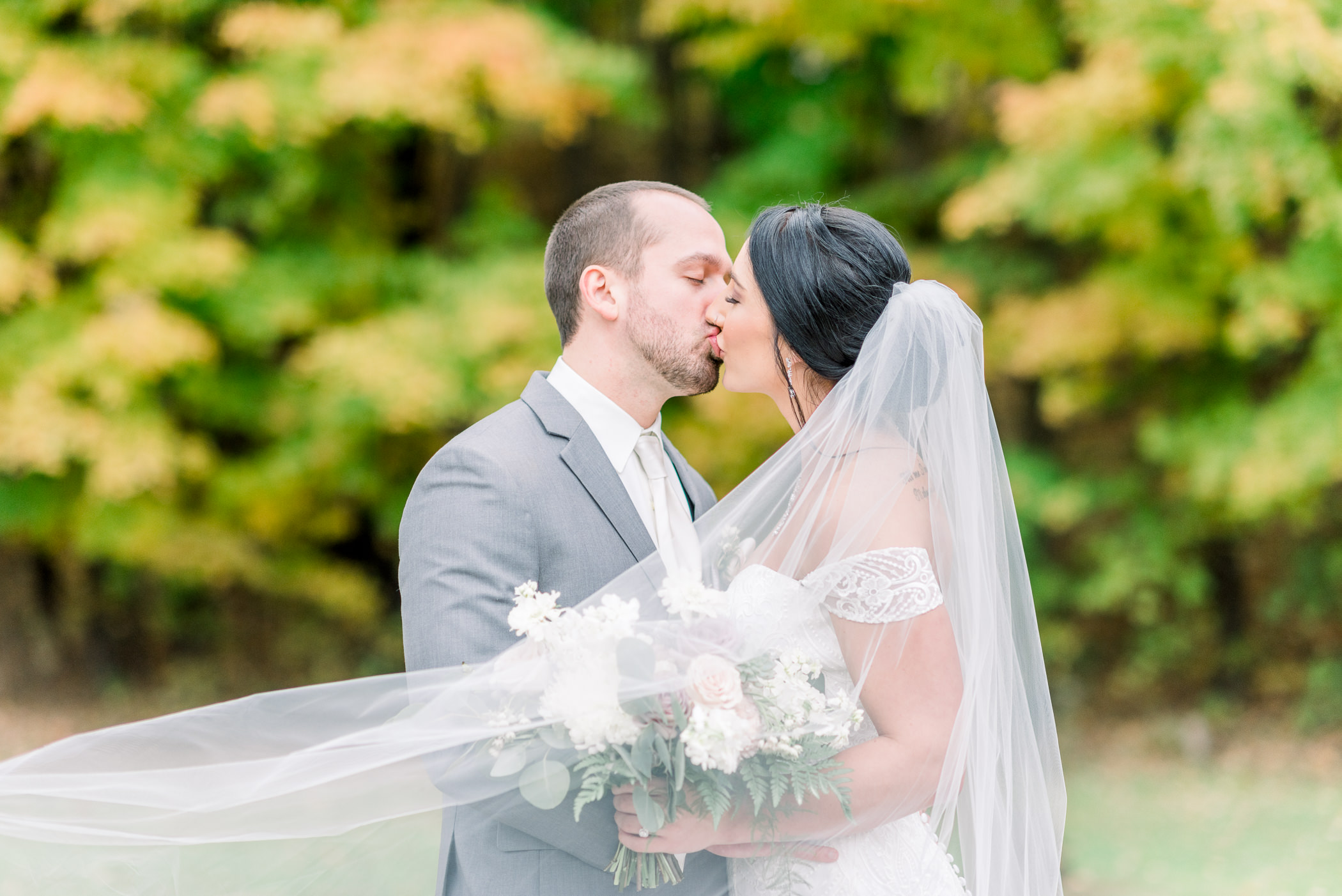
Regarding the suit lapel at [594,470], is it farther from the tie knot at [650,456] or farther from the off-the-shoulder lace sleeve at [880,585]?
the off-the-shoulder lace sleeve at [880,585]

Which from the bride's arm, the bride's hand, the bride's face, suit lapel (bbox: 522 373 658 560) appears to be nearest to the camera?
the bride's hand

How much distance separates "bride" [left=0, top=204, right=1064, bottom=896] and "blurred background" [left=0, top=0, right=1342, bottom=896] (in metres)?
4.44

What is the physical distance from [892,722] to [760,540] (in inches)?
18.7

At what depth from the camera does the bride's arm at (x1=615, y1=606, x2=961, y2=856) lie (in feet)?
7.06

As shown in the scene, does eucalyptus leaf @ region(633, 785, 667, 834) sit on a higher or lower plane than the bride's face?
lower

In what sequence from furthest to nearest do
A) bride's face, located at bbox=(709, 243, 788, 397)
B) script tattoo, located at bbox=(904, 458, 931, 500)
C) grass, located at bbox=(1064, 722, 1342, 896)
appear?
grass, located at bbox=(1064, 722, 1342, 896) < bride's face, located at bbox=(709, 243, 788, 397) < script tattoo, located at bbox=(904, 458, 931, 500)

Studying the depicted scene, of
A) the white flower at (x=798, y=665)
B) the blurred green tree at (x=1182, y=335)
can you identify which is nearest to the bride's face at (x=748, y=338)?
the white flower at (x=798, y=665)

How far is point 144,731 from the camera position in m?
2.30

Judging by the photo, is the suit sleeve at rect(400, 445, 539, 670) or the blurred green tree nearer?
the suit sleeve at rect(400, 445, 539, 670)

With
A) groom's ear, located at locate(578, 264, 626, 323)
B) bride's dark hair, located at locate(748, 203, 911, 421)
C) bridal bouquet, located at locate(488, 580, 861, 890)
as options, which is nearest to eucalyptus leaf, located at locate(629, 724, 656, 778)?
bridal bouquet, located at locate(488, 580, 861, 890)

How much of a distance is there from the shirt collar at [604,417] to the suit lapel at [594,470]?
0.06 m

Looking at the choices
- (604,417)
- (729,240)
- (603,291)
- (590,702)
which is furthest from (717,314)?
(729,240)

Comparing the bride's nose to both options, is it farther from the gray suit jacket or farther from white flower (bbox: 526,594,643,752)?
white flower (bbox: 526,594,643,752)

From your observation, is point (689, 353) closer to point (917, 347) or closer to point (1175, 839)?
point (917, 347)
